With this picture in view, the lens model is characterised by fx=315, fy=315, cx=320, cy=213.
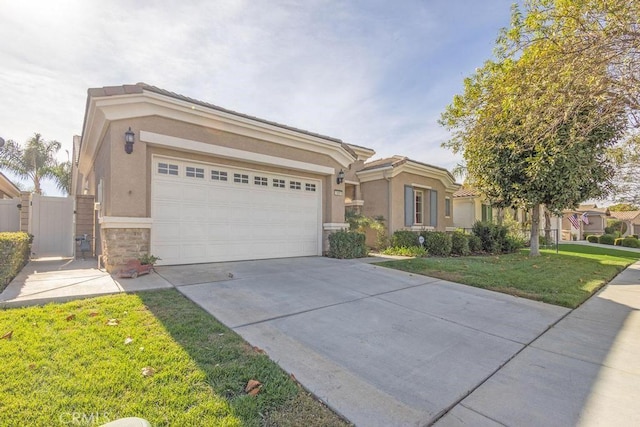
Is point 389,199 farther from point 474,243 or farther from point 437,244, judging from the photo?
point 474,243

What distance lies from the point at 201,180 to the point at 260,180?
1.76 meters

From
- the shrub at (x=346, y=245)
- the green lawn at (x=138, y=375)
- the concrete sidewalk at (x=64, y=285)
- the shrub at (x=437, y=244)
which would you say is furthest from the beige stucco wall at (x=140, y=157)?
the shrub at (x=437, y=244)

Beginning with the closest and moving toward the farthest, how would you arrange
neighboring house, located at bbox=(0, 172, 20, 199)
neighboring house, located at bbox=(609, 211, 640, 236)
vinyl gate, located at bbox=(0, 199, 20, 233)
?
1. vinyl gate, located at bbox=(0, 199, 20, 233)
2. neighboring house, located at bbox=(0, 172, 20, 199)
3. neighboring house, located at bbox=(609, 211, 640, 236)

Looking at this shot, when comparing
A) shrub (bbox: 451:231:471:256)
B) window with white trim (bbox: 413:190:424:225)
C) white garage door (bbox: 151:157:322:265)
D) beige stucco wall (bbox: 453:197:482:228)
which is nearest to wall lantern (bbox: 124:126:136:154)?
white garage door (bbox: 151:157:322:265)

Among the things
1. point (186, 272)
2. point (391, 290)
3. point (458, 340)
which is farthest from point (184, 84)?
point (458, 340)

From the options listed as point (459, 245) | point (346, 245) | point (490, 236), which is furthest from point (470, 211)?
point (346, 245)

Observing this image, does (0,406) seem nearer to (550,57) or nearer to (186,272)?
(186,272)

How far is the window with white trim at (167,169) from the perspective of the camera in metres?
7.59

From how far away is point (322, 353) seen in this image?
3.32 m

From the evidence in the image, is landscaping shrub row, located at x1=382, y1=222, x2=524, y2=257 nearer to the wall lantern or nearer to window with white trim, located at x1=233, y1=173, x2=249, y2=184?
window with white trim, located at x1=233, y1=173, x2=249, y2=184

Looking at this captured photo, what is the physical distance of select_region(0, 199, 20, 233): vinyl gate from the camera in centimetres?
957

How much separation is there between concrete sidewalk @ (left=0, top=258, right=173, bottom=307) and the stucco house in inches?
26.2

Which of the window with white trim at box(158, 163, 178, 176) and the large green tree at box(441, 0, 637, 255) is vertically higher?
the large green tree at box(441, 0, 637, 255)

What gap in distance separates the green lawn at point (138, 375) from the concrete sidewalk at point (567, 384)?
1.31m
